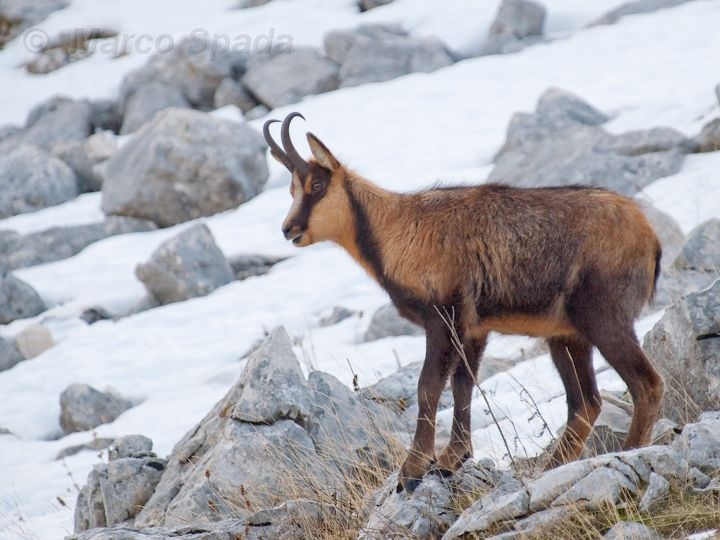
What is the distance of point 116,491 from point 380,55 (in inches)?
713

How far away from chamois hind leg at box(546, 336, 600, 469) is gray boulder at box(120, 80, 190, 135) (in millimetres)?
18762

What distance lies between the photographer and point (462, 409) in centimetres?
721

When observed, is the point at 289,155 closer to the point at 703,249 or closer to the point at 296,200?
the point at 296,200

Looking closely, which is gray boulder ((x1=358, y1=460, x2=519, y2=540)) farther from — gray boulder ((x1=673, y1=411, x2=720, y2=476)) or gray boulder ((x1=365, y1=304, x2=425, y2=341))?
gray boulder ((x1=365, y1=304, x2=425, y2=341))

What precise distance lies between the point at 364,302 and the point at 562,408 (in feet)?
21.0

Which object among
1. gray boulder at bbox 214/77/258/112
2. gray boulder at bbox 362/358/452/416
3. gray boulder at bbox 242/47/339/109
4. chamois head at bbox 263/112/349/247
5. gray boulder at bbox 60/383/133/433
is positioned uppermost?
chamois head at bbox 263/112/349/247

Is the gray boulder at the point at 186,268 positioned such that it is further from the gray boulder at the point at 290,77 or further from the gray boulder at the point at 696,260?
the gray boulder at the point at 696,260

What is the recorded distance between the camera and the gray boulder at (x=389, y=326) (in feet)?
42.1

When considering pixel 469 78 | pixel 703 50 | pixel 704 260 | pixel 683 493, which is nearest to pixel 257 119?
pixel 469 78

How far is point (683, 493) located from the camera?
5461 mm

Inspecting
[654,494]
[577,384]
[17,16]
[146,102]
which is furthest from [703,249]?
[17,16]

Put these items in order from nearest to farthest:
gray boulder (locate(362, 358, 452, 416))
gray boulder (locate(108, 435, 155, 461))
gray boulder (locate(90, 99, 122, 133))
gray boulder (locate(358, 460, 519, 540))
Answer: gray boulder (locate(358, 460, 519, 540)), gray boulder (locate(108, 435, 155, 461)), gray boulder (locate(362, 358, 452, 416)), gray boulder (locate(90, 99, 122, 133))

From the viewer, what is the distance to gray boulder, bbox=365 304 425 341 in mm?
12836
